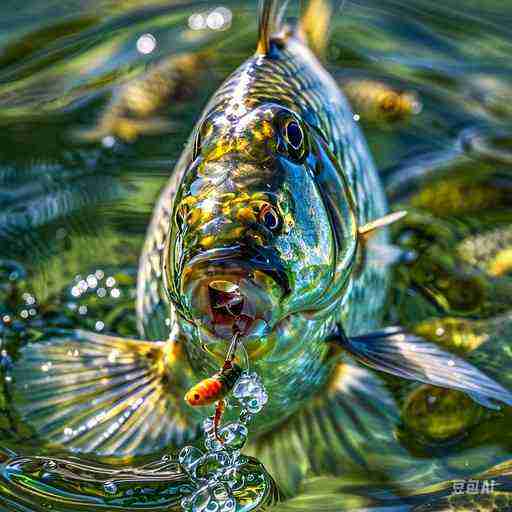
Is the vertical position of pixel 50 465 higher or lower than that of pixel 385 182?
lower

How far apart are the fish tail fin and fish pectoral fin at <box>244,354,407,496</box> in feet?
3.74

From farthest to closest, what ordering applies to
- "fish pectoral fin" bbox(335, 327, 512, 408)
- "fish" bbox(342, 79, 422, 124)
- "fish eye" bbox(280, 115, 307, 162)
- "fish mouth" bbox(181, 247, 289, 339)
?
1. "fish" bbox(342, 79, 422, 124)
2. "fish pectoral fin" bbox(335, 327, 512, 408)
3. "fish eye" bbox(280, 115, 307, 162)
4. "fish mouth" bbox(181, 247, 289, 339)

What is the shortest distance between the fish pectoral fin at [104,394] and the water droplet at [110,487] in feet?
0.45

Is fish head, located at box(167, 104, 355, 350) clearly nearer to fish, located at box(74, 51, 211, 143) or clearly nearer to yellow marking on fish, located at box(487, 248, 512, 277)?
yellow marking on fish, located at box(487, 248, 512, 277)

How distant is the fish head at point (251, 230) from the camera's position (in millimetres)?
2131

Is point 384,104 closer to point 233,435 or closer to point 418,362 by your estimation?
point 418,362

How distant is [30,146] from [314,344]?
7.95 feet

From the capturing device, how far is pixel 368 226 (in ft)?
9.26

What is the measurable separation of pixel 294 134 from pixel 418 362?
756 millimetres

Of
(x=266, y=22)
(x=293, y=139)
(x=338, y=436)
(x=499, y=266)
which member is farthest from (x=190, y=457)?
(x=499, y=266)

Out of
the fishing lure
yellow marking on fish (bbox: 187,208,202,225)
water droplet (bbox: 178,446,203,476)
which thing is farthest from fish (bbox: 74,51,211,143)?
yellow marking on fish (bbox: 187,208,202,225)

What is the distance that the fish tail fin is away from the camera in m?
3.62

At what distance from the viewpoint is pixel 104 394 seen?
121 inches

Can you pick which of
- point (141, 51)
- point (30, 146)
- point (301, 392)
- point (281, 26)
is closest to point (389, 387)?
point (301, 392)
